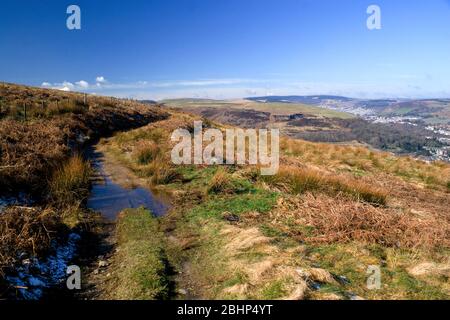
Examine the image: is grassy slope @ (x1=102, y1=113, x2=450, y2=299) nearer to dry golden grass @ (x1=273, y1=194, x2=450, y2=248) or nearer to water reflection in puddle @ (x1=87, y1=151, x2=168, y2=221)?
dry golden grass @ (x1=273, y1=194, x2=450, y2=248)

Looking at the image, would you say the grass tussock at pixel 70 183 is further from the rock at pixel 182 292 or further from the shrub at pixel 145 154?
the rock at pixel 182 292

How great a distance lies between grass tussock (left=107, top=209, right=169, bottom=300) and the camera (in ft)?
20.4

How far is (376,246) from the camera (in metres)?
7.89

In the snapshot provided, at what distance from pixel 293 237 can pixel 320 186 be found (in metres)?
4.36

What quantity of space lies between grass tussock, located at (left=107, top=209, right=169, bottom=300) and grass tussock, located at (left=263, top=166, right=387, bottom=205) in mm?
5048

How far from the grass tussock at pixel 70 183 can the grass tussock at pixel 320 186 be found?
21.8ft

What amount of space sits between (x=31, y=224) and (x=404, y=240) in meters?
8.33

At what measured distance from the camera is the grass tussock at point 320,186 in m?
12.1

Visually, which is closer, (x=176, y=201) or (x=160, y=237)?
(x=160, y=237)

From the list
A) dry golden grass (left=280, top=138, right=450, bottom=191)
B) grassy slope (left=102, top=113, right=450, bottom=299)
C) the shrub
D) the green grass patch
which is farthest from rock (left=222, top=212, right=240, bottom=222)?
dry golden grass (left=280, top=138, right=450, bottom=191)

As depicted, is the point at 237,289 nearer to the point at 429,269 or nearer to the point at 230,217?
the point at 429,269

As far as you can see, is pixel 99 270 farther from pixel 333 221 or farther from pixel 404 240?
pixel 404 240

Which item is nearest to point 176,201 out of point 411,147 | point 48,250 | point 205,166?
point 205,166

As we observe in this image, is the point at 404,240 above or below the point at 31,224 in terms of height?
below
